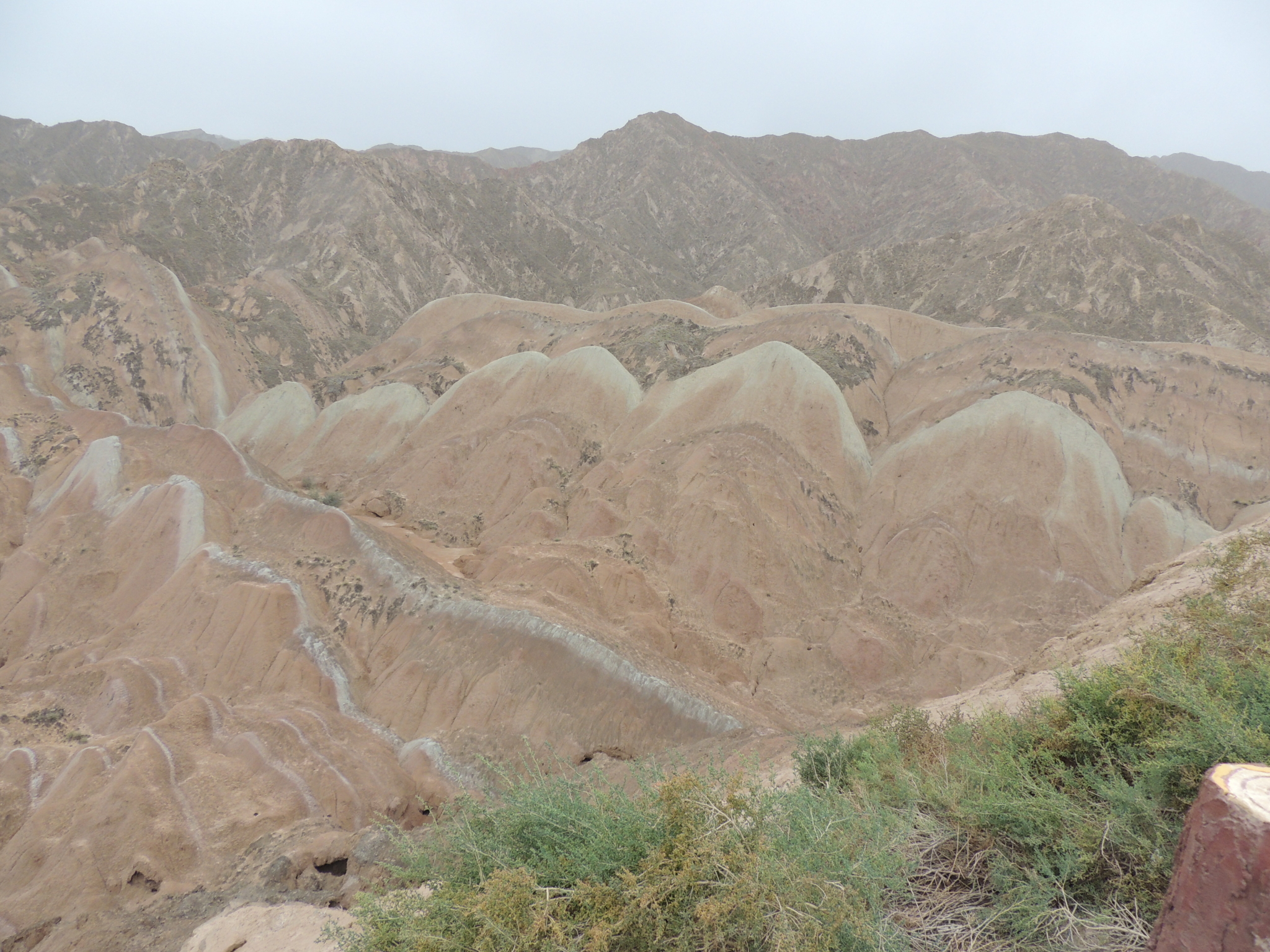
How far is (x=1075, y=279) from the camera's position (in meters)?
53.9

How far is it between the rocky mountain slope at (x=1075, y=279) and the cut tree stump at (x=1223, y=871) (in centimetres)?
5393

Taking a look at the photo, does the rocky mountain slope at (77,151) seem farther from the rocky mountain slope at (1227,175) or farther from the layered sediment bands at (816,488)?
the rocky mountain slope at (1227,175)

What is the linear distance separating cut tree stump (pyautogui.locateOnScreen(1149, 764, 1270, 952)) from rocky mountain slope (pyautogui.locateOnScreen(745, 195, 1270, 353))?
53.9 metres

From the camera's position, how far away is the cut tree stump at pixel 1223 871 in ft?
11.2

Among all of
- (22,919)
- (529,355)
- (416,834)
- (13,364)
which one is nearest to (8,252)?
(13,364)

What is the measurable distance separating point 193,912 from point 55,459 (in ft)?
76.5

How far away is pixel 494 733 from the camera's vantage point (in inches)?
624

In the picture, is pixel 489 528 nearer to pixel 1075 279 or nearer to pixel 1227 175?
pixel 1075 279

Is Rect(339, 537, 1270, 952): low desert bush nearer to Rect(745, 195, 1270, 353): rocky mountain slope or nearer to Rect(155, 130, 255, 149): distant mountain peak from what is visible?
Rect(745, 195, 1270, 353): rocky mountain slope

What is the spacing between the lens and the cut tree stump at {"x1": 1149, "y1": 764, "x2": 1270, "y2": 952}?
3428mm

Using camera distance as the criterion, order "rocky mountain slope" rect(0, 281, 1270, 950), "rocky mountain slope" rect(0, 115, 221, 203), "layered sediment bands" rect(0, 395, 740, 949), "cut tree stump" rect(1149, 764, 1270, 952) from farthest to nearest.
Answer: "rocky mountain slope" rect(0, 115, 221, 203) → "rocky mountain slope" rect(0, 281, 1270, 950) → "layered sediment bands" rect(0, 395, 740, 949) → "cut tree stump" rect(1149, 764, 1270, 952)

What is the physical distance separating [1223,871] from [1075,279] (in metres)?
62.2

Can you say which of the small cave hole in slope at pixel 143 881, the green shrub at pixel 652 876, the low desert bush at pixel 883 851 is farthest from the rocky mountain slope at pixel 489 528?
the low desert bush at pixel 883 851

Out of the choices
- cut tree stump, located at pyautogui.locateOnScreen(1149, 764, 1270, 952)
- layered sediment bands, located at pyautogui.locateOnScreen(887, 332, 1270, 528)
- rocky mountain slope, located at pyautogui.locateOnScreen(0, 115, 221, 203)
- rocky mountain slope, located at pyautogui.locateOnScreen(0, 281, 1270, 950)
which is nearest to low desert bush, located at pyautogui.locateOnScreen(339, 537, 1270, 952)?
cut tree stump, located at pyautogui.locateOnScreen(1149, 764, 1270, 952)
